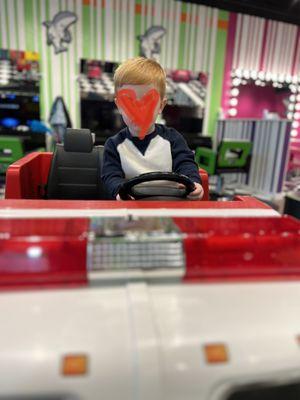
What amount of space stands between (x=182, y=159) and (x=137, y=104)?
468 mm

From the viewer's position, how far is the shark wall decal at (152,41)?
4.54 metres

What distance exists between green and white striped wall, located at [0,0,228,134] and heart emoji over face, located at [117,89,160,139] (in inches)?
151

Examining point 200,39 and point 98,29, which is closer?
point 98,29

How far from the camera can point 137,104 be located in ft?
2.80

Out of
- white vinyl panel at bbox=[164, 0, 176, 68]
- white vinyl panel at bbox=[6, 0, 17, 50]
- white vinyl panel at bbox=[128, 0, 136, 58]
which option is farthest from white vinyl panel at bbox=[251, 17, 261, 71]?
white vinyl panel at bbox=[6, 0, 17, 50]

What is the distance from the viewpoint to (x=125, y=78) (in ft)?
3.12

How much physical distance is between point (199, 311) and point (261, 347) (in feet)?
0.31

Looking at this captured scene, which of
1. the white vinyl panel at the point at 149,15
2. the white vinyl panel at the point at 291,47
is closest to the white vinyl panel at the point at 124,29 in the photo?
the white vinyl panel at the point at 149,15

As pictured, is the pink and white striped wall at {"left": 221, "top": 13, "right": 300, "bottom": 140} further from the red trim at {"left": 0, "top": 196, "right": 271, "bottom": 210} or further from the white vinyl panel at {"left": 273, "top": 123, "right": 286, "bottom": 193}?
the red trim at {"left": 0, "top": 196, "right": 271, "bottom": 210}

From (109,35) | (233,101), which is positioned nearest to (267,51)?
(233,101)

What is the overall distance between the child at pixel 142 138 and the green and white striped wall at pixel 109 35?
11.5 ft

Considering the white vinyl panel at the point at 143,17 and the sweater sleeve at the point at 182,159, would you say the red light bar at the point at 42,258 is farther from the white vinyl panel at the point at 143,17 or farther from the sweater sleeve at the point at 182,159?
the white vinyl panel at the point at 143,17

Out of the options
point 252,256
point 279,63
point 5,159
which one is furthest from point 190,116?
point 252,256

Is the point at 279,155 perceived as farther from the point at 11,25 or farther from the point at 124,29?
the point at 11,25
